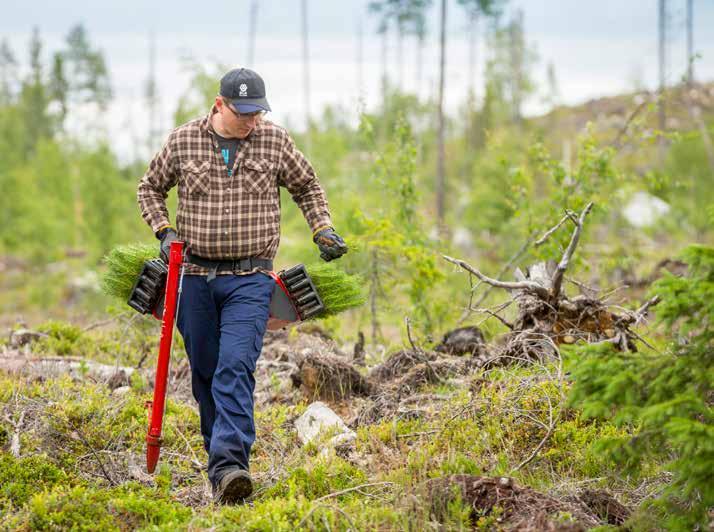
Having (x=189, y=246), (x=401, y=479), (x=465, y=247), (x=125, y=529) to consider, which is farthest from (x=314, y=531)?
(x=465, y=247)

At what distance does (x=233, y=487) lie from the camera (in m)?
4.64

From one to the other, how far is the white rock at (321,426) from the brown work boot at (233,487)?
1.16m

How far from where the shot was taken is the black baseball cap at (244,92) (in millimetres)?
4969

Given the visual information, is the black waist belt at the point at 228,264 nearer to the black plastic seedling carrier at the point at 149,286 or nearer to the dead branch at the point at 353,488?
the black plastic seedling carrier at the point at 149,286

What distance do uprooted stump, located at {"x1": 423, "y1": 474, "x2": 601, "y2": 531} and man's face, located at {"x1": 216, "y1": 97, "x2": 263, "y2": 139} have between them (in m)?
2.44

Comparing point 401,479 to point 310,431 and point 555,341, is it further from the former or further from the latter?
point 555,341

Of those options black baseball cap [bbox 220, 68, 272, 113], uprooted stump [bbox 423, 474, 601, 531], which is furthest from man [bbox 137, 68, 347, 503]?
uprooted stump [bbox 423, 474, 601, 531]

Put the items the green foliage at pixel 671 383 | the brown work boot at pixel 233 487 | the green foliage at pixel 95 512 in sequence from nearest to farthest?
the green foliage at pixel 671 383 < the green foliage at pixel 95 512 < the brown work boot at pixel 233 487

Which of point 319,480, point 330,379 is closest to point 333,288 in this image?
point 330,379

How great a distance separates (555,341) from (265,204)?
3029mm

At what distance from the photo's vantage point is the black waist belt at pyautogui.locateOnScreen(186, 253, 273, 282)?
5.18 metres

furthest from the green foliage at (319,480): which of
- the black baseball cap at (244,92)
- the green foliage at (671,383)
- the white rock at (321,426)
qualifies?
the black baseball cap at (244,92)

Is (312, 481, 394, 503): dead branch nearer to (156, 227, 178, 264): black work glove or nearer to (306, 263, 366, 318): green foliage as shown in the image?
(306, 263, 366, 318): green foliage

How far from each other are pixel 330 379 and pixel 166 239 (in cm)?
239
